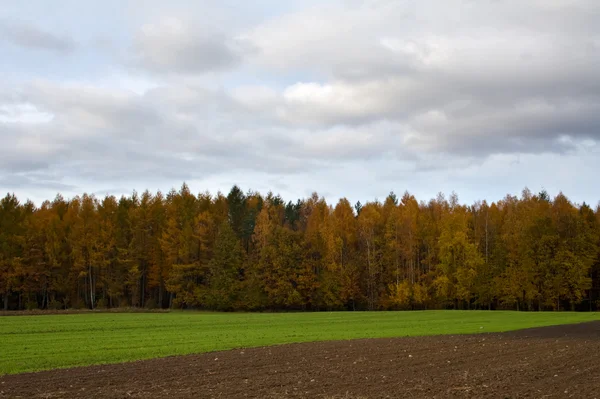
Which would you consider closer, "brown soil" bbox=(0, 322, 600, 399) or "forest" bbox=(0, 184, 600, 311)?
"brown soil" bbox=(0, 322, 600, 399)

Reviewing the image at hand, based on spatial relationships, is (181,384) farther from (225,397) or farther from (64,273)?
(64,273)

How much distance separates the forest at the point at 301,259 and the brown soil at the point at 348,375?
195 feet

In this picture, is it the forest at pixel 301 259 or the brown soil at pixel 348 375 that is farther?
the forest at pixel 301 259

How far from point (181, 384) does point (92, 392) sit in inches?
105

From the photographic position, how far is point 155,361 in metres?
23.7

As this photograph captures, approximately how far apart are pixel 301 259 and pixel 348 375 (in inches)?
2887

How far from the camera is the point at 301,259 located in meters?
92.4

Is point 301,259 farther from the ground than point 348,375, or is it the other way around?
point 301,259

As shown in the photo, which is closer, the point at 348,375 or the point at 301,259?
the point at 348,375

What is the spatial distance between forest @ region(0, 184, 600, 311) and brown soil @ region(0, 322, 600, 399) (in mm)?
59437

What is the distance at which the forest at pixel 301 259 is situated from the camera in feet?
276

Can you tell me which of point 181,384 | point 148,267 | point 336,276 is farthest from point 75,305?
point 181,384

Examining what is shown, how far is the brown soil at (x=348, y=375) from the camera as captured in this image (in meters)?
16.1

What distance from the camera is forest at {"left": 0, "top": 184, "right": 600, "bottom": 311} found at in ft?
276
